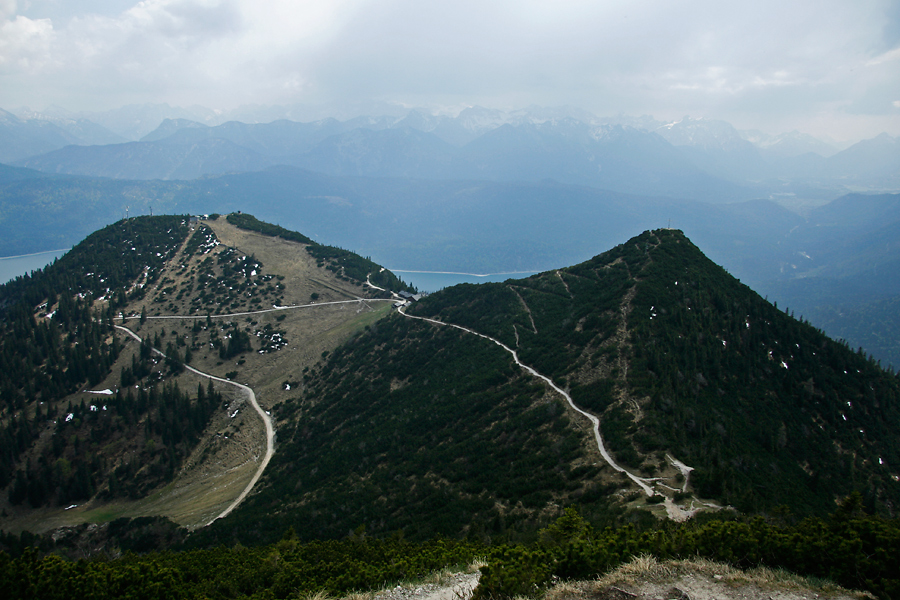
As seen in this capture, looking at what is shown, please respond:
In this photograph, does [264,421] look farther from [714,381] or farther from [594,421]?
[714,381]

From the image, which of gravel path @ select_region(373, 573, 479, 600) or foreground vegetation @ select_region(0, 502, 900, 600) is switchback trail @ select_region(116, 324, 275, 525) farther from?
gravel path @ select_region(373, 573, 479, 600)

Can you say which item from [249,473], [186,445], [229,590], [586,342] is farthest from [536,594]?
[186,445]

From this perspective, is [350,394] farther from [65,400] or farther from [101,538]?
[65,400]

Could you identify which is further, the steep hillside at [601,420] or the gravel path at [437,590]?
the steep hillside at [601,420]

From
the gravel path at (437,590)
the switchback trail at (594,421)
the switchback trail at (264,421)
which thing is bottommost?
the switchback trail at (264,421)

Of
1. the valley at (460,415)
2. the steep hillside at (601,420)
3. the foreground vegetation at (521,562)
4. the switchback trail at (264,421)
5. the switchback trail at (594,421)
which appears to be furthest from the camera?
the switchback trail at (264,421)

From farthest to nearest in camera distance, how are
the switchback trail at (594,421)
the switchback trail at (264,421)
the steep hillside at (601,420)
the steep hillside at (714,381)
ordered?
1. the switchback trail at (264,421)
2. the steep hillside at (714,381)
3. the steep hillside at (601,420)
4. the switchback trail at (594,421)

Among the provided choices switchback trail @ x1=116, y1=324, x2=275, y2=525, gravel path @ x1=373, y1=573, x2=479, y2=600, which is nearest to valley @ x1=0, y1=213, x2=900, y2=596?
switchback trail @ x1=116, y1=324, x2=275, y2=525

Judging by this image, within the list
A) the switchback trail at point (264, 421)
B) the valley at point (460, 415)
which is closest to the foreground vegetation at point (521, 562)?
the valley at point (460, 415)

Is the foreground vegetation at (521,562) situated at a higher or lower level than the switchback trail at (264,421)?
higher

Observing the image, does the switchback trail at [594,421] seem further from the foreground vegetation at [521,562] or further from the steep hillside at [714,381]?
the foreground vegetation at [521,562]
